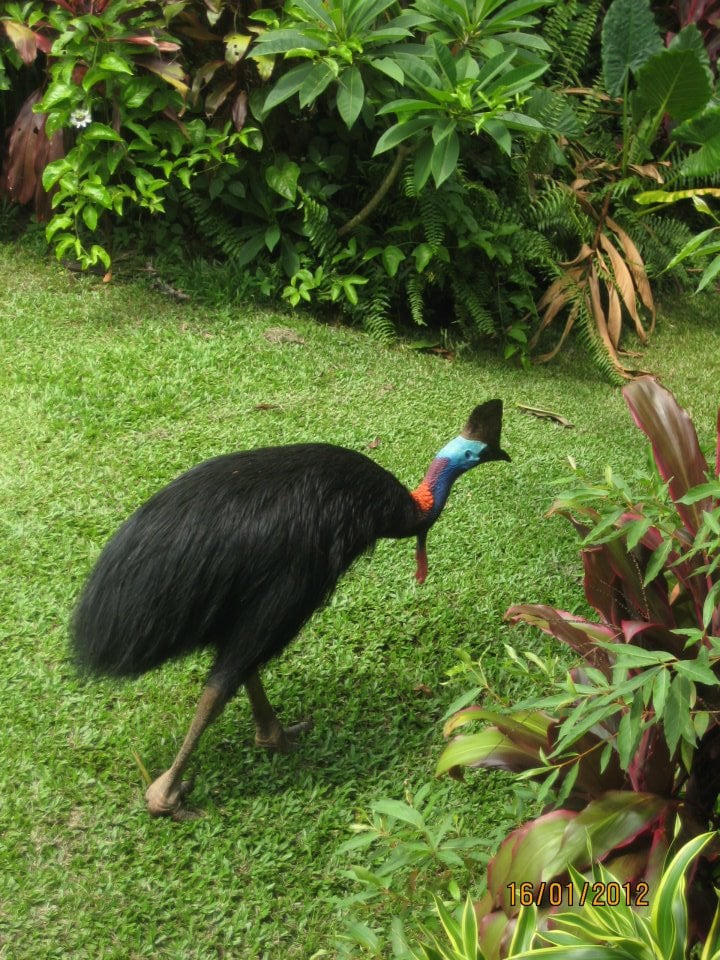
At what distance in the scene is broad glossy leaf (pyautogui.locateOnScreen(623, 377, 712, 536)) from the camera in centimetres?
273

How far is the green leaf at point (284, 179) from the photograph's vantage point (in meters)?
5.30

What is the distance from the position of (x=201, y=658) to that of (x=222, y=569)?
2.68ft

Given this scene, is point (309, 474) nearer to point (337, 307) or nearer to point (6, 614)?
point (6, 614)

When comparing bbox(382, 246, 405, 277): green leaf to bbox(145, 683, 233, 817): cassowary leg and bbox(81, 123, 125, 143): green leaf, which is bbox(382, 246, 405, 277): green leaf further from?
bbox(145, 683, 233, 817): cassowary leg

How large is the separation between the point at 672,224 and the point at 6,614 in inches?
199

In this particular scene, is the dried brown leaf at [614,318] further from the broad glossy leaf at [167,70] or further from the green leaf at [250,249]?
the broad glossy leaf at [167,70]

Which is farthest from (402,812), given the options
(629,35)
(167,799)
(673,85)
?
(629,35)

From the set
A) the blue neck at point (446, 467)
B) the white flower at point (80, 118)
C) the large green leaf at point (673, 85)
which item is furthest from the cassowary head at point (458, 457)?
the large green leaf at point (673, 85)

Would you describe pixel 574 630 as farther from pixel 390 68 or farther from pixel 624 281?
pixel 624 281

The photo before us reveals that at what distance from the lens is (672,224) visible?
6.56m

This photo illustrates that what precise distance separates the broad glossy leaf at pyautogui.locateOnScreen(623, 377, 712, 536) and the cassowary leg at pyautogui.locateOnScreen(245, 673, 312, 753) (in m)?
1.33

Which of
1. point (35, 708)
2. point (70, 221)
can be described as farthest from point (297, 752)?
point (70, 221)

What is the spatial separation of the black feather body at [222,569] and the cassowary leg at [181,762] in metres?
0.06

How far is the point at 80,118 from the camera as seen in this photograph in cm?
496
